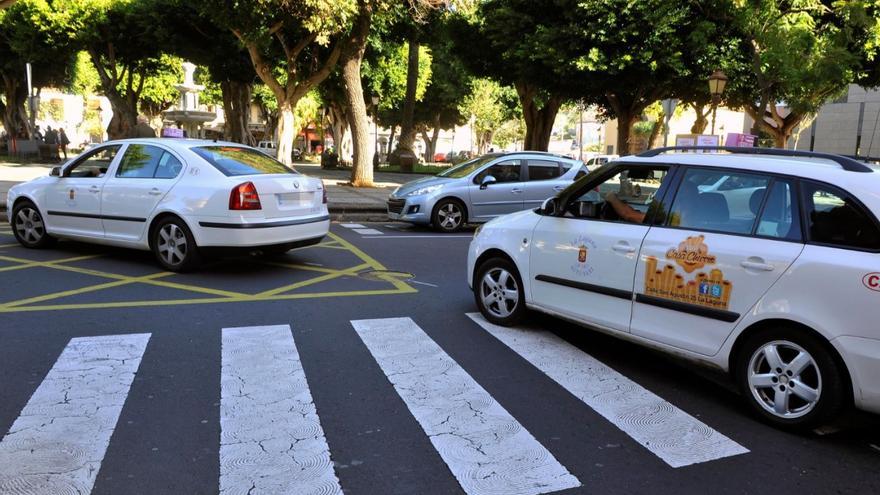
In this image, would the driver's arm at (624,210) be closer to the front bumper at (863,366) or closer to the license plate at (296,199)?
the front bumper at (863,366)

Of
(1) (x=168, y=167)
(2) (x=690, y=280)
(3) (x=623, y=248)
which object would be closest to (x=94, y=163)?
(1) (x=168, y=167)

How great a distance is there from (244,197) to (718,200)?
4890 mm

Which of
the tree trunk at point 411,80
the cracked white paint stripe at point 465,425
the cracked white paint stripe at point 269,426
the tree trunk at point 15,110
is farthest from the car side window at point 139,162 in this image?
the tree trunk at point 15,110

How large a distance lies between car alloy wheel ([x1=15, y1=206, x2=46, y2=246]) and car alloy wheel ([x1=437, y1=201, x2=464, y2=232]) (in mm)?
6275

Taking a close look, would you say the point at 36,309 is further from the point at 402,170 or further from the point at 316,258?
the point at 402,170

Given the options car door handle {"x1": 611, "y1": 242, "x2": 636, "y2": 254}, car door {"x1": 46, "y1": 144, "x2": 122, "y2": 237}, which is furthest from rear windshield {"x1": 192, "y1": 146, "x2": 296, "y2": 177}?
car door handle {"x1": 611, "y1": 242, "x2": 636, "y2": 254}

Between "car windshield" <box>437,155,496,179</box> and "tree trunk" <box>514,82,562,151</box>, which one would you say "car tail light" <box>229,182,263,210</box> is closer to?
"car windshield" <box>437,155,496,179</box>

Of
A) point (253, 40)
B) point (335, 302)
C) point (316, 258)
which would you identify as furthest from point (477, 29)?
point (335, 302)

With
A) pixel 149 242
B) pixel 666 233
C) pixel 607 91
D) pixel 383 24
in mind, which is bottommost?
pixel 149 242

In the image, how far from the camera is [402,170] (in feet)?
95.3

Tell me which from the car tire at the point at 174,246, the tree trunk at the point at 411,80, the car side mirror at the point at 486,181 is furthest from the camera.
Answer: the tree trunk at the point at 411,80

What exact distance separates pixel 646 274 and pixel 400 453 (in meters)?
2.14

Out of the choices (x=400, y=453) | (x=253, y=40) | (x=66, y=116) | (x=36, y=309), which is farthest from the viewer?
(x=66, y=116)

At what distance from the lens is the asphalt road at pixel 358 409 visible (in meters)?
3.20
